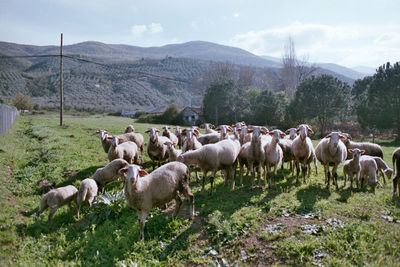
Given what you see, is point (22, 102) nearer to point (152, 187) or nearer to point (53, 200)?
point (53, 200)

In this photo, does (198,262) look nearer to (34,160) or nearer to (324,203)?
(324,203)

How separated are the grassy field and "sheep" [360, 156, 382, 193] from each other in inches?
14.1

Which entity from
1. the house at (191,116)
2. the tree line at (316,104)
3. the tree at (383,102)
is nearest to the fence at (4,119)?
the tree line at (316,104)

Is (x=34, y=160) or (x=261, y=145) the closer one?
(x=261, y=145)

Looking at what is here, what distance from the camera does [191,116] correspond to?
56.8 meters

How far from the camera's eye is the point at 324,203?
26.1 feet

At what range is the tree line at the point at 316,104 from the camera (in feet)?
115

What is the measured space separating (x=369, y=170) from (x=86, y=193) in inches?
408

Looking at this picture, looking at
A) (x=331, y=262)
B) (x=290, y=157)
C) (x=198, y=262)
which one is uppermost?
(x=290, y=157)

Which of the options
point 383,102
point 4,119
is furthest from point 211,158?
point 383,102

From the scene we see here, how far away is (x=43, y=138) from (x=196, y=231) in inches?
697

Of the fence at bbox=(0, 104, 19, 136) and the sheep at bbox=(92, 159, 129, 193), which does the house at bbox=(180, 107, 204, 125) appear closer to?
the fence at bbox=(0, 104, 19, 136)

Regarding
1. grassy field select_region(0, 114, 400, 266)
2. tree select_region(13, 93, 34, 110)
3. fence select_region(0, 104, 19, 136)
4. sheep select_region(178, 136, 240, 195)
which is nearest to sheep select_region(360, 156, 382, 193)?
grassy field select_region(0, 114, 400, 266)

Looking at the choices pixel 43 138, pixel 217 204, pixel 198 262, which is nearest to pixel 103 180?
pixel 217 204
